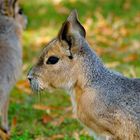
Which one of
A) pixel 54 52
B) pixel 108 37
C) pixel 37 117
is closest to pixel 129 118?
pixel 54 52

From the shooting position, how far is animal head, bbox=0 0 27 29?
6.18 meters

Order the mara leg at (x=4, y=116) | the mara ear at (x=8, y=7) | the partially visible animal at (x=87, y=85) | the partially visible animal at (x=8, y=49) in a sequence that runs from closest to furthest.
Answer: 1. the partially visible animal at (x=87, y=85)
2. the partially visible animal at (x=8, y=49)
3. the mara leg at (x=4, y=116)
4. the mara ear at (x=8, y=7)

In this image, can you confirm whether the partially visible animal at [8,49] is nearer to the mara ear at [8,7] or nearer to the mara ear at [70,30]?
the mara ear at [8,7]

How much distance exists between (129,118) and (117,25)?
6.04 m

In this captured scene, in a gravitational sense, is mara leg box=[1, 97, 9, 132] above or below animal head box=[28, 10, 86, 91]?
below

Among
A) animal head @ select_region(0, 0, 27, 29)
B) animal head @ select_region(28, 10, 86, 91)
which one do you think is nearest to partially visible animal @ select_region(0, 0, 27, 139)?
animal head @ select_region(0, 0, 27, 29)

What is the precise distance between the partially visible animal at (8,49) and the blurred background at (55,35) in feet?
1.25

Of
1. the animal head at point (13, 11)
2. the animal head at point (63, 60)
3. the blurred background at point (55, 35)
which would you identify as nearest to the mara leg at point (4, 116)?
the blurred background at point (55, 35)

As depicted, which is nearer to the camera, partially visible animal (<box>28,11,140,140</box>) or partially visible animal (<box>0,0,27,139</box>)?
partially visible animal (<box>28,11,140,140</box>)

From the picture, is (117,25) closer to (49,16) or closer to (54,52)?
(49,16)

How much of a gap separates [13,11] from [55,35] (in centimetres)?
330

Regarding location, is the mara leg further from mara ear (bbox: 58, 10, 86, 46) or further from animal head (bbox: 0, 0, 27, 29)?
mara ear (bbox: 58, 10, 86, 46)

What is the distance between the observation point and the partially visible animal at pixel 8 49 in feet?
18.7

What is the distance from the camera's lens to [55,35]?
9.59 m
